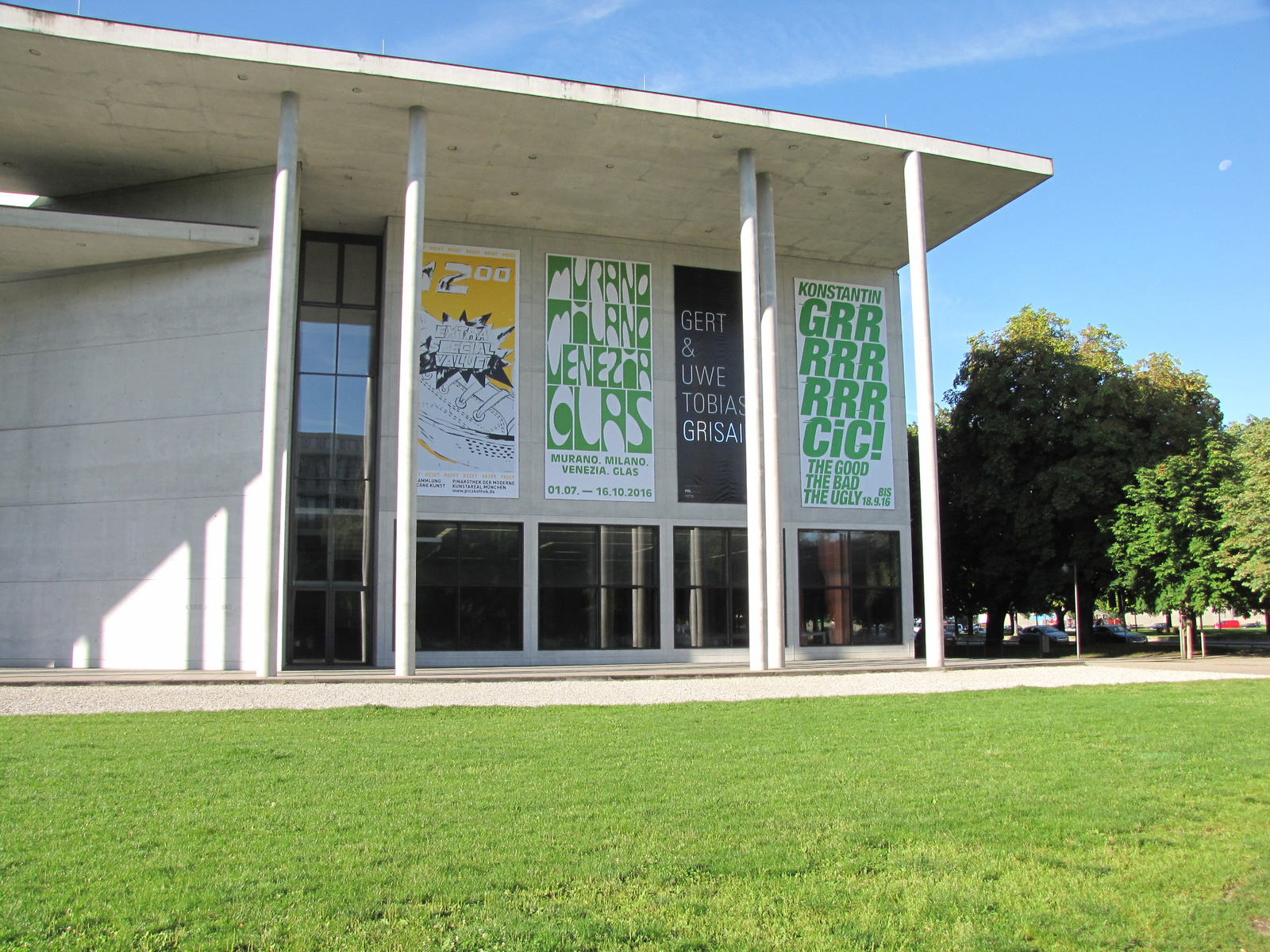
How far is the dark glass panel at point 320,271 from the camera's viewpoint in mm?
26406

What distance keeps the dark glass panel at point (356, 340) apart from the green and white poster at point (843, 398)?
473 inches

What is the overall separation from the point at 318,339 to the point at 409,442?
7.18 meters

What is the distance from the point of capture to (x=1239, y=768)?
8.98 m

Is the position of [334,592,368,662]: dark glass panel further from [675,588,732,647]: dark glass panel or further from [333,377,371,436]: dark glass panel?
[675,588,732,647]: dark glass panel

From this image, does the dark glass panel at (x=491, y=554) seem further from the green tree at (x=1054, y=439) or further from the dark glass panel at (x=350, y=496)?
the green tree at (x=1054, y=439)

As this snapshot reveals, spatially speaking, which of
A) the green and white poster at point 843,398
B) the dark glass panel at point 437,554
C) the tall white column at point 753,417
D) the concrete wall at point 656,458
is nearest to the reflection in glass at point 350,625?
the concrete wall at point 656,458

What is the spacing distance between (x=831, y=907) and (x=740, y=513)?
891 inches

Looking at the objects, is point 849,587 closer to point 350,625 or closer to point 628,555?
point 628,555

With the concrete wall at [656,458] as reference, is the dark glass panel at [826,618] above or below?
below

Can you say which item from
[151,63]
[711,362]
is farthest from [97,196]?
[711,362]

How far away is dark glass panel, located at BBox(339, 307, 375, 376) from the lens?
26156 millimetres

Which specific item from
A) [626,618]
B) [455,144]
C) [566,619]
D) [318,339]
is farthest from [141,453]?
[626,618]

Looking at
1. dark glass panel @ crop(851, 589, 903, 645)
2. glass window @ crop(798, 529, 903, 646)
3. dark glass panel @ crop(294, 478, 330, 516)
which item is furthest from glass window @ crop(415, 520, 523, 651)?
dark glass panel @ crop(851, 589, 903, 645)

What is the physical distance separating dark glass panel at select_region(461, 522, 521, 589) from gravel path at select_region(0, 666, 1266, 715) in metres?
7.04
